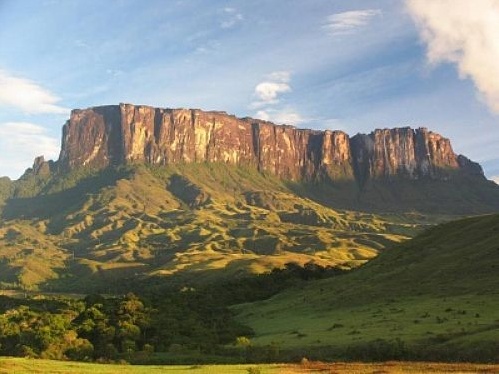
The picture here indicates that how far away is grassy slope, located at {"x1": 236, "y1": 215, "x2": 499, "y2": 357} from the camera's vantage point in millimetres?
66688

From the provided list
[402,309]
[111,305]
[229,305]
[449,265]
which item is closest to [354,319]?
[402,309]

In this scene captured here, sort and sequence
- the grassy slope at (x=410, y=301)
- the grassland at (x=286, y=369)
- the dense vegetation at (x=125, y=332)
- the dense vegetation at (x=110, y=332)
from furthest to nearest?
the dense vegetation at (x=110, y=332)
the dense vegetation at (x=125, y=332)
the grassy slope at (x=410, y=301)
the grassland at (x=286, y=369)

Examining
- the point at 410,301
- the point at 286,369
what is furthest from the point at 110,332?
the point at 286,369

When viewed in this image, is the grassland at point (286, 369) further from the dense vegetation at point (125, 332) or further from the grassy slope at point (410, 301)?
the dense vegetation at point (125, 332)

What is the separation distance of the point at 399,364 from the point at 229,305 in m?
98.0

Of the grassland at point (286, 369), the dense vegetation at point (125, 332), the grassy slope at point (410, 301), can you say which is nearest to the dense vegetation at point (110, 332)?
the dense vegetation at point (125, 332)

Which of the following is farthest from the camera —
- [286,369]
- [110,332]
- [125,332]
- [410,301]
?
[410,301]

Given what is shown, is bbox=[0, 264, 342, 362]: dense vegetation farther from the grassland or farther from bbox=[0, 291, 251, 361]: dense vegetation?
the grassland

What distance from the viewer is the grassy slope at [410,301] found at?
66688mm

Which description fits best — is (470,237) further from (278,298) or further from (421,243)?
(278,298)

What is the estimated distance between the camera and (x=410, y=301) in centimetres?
9144

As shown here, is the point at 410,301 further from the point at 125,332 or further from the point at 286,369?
the point at 286,369

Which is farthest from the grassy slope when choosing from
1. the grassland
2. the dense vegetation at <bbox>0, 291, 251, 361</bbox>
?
the grassland

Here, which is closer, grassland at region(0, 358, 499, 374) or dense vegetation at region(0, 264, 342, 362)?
grassland at region(0, 358, 499, 374)
